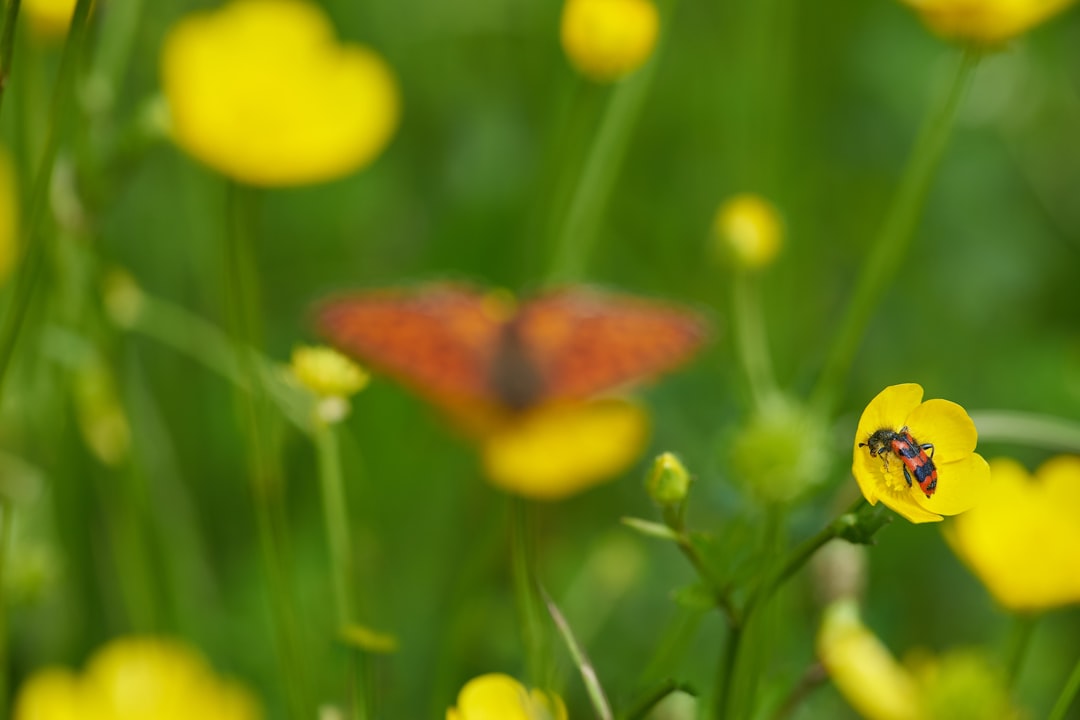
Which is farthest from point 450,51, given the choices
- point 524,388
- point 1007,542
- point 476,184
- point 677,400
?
point 1007,542

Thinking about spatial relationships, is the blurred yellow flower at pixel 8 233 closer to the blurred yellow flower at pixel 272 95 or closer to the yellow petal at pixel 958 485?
the blurred yellow flower at pixel 272 95

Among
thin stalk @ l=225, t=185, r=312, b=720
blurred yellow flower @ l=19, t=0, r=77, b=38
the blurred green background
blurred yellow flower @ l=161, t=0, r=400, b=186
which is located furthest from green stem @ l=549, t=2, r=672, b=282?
blurred yellow flower @ l=19, t=0, r=77, b=38

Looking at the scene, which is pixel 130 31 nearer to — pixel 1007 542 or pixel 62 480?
pixel 62 480

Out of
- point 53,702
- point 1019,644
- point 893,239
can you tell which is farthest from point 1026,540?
point 53,702

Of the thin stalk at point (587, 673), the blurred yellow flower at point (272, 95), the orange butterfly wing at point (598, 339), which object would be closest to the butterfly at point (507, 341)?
the orange butterfly wing at point (598, 339)

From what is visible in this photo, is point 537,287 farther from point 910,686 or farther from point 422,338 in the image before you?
point 910,686

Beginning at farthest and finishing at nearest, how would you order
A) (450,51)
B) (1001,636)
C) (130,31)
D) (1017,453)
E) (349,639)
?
(450,51), (1017,453), (1001,636), (130,31), (349,639)
